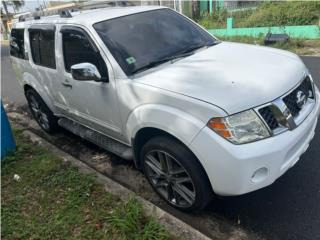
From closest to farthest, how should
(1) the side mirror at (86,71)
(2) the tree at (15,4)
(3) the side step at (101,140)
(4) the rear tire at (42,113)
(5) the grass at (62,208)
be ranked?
(5) the grass at (62,208), (1) the side mirror at (86,71), (3) the side step at (101,140), (4) the rear tire at (42,113), (2) the tree at (15,4)

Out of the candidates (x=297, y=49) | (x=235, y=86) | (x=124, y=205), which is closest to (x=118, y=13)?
(x=235, y=86)

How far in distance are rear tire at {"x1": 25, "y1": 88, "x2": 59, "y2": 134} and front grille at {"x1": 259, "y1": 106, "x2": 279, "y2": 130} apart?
12.2 feet

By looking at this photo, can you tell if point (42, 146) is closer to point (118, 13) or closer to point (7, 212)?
point (7, 212)

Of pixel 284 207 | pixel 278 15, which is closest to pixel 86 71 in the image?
pixel 284 207

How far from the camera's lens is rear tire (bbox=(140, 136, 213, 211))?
2.95m

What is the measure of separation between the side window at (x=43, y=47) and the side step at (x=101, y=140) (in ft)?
2.77

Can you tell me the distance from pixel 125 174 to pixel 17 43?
3.11 meters

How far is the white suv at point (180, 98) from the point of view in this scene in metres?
2.71

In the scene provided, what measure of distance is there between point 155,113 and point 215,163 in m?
0.70

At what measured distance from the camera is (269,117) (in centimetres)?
277

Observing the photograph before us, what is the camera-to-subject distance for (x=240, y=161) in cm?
262

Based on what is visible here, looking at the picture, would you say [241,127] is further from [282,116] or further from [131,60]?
[131,60]

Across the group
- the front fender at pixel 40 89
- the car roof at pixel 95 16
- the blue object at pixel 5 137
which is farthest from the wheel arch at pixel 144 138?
the front fender at pixel 40 89

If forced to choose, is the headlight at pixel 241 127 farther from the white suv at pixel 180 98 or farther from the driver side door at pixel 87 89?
the driver side door at pixel 87 89
